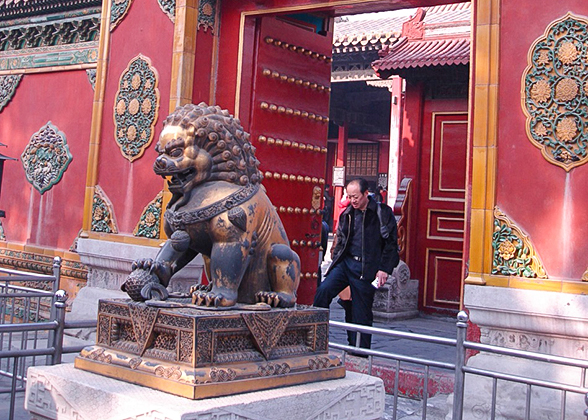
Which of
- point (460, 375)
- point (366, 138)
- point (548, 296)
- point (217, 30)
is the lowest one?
point (460, 375)

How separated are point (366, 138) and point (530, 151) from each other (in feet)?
49.6

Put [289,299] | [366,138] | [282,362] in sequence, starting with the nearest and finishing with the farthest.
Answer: [282,362], [289,299], [366,138]

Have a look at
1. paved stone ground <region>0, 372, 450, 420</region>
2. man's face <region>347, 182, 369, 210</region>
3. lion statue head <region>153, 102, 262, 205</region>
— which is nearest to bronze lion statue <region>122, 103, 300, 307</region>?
lion statue head <region>153, 102, 262, 205</region>

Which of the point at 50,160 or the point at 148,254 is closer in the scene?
the point at 148,254

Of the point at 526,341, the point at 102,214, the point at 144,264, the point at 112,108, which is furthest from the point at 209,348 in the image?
the point at 112,108

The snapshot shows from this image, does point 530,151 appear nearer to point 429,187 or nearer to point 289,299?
point 289,299

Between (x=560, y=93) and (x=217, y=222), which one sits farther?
(x=560, y=93)

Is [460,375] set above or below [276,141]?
below

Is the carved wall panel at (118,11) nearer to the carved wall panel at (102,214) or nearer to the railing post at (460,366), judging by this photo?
the carved wall panel at (102,214)

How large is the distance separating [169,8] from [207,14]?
39cm

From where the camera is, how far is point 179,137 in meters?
2.68

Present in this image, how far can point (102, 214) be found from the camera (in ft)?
23.3

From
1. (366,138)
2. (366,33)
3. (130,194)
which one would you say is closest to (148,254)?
(130,194)

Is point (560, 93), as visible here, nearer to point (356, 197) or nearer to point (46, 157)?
point (356, 197)
